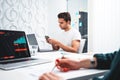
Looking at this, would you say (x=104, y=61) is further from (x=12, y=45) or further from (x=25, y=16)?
(x=25, y=16)

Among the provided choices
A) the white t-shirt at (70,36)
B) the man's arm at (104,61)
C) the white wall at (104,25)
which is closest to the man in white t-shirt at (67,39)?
the white t-shirt at (70,36)

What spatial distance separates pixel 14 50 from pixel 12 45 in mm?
39

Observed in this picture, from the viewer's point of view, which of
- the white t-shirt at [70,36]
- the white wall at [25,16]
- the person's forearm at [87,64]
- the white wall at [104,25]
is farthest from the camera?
the white wall at [25,16]

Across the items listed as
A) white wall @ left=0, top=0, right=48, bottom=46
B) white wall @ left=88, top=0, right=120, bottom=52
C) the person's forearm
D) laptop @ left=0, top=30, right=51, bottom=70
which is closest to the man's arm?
the person's forearm

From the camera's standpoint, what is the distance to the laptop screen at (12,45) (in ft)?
4.43

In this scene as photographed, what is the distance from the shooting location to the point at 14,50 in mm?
1408

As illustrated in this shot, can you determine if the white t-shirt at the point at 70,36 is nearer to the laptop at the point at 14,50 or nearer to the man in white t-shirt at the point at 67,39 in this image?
the man in white t-shirt at the point at 67,39

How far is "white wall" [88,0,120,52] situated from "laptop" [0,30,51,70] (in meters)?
2.00

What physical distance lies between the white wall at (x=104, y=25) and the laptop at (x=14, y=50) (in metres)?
2.00

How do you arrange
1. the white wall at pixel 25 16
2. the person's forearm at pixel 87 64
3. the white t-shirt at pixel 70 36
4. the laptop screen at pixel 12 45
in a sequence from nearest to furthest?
1. the person's forearm at pixel 87 64
2. the laptop screen at pixel 12 45
3. the white t-shirt at pixel 70 36
4. the white wall at pixel 25 16

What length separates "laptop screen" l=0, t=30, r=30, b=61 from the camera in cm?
135

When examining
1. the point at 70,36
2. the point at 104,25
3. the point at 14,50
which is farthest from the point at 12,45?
the point at 104,25

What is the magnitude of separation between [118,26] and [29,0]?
179 centimetres

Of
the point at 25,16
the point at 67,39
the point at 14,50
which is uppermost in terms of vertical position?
the point at 25,16
